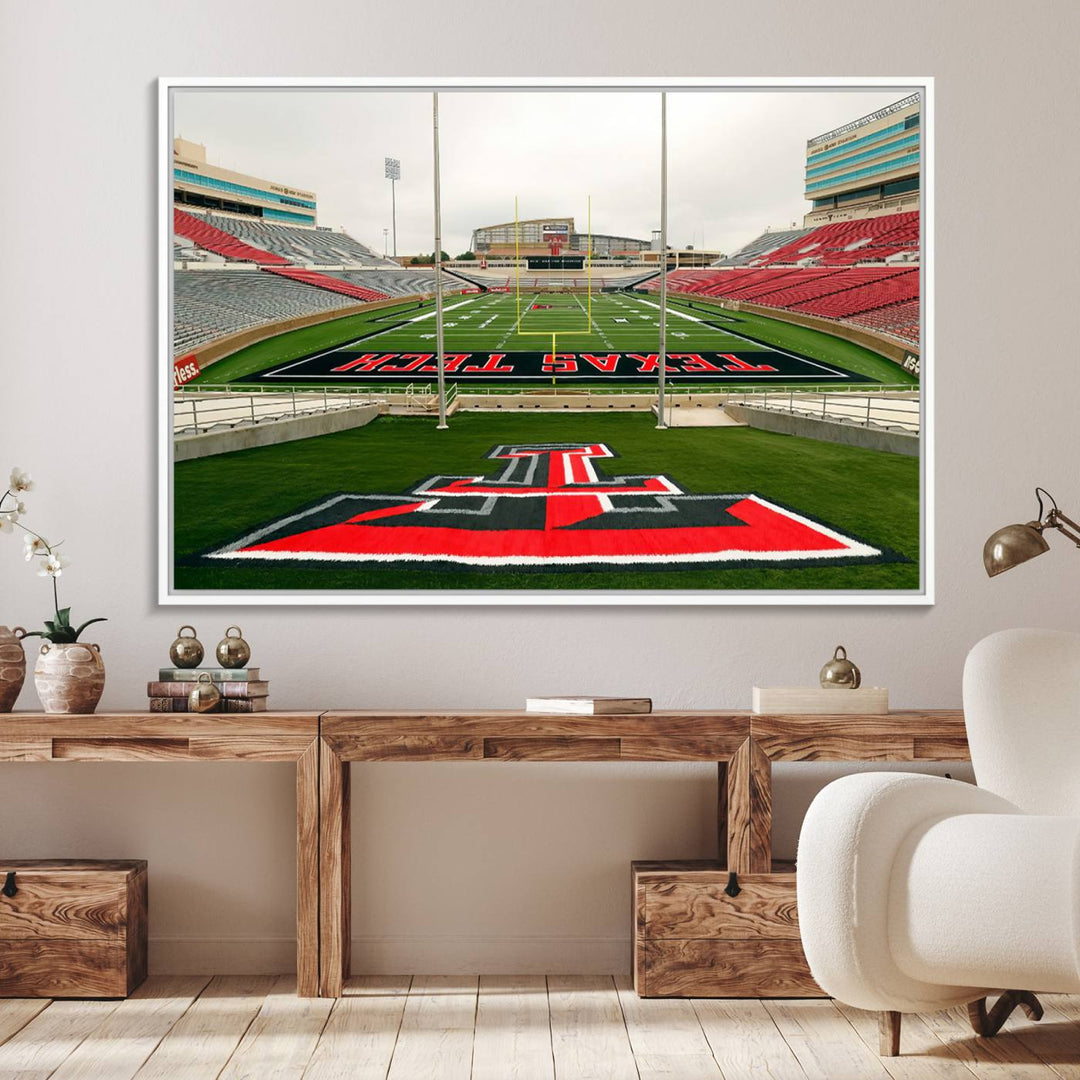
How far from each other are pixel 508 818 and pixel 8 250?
209 cm

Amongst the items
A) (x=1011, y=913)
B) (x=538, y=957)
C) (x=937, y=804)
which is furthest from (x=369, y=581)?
(x=1011, y=913)

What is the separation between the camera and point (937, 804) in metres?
2.44

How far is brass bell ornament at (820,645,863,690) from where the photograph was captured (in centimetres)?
309

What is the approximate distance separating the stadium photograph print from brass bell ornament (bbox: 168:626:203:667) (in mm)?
249

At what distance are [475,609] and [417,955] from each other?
0.95 m

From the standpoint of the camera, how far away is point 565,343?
3.52 metres

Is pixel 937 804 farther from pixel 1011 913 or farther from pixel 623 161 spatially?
pixel 623 161

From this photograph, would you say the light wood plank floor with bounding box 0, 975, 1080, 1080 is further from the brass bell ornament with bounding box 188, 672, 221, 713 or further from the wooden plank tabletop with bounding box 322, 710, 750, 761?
the brass bell ornament with bounding box 188, 672, 221, 713

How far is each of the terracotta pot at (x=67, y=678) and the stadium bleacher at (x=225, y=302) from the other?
89 cm

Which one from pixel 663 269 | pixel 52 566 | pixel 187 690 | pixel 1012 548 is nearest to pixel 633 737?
pixel 1012 548

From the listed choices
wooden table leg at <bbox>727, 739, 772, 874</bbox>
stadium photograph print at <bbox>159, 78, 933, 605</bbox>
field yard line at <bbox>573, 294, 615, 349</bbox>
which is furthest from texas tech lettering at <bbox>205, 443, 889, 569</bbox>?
wooden table leg at <bbox>727, 739, 772, 874</bbox>

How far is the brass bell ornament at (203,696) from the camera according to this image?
9.93 ft

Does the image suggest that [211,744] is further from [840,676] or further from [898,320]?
[898,320]

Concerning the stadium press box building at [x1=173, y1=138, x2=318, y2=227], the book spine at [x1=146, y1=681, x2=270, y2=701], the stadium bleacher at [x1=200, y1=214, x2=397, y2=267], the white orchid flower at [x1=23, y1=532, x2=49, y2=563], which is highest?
the stadium press box building at [x1=173, y1=138, x2=318, y2=227]
